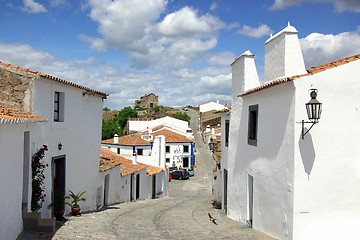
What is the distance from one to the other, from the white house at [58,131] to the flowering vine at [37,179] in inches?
9.3

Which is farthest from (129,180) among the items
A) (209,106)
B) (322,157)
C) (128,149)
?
(209,106)

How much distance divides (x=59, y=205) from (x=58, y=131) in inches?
97.6

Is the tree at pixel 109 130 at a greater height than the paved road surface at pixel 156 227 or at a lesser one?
greater

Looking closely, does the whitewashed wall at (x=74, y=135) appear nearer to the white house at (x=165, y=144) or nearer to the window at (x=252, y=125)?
the window at (x=252, y=125)

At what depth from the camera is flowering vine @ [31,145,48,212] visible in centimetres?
1159

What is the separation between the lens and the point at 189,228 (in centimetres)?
1309

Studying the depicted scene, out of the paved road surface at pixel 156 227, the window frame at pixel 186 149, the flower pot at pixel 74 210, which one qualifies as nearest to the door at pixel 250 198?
the paved road surface at pixel 156 227

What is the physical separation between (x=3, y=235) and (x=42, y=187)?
12.8 ft

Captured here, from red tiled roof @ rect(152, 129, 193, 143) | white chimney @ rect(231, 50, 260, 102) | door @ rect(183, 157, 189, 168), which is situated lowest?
door @ rect(183, 157, 189, 168)

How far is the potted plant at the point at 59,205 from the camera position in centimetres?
1347

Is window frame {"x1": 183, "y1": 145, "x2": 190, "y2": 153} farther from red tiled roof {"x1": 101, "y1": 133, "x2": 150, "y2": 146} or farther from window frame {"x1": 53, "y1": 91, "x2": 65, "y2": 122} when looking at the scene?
window frame {"x1": 53, "y1": 91, "x2": 65, "y2": 122}

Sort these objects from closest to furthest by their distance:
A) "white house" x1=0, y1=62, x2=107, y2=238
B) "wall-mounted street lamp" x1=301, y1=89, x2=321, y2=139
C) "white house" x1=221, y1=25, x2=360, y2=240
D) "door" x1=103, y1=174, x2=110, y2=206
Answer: "wall-mounted street lamp" x1=301, y1=89, x2=321, y2=139 → "white house" x1=221, y1=25, x2=360, y2=240 → "white house" x1=0, y1=62, x2=107, y2=238 → "door" x1=103, y1=174, x2=110, y2=206

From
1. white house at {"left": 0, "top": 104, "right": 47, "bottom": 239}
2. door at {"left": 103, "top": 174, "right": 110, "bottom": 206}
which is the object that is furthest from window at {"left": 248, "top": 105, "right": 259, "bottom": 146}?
door at {"left": 103, "top": 174, "right": 110, "bottom": 206}

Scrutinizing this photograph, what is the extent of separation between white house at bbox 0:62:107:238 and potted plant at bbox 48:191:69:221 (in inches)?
10.2
